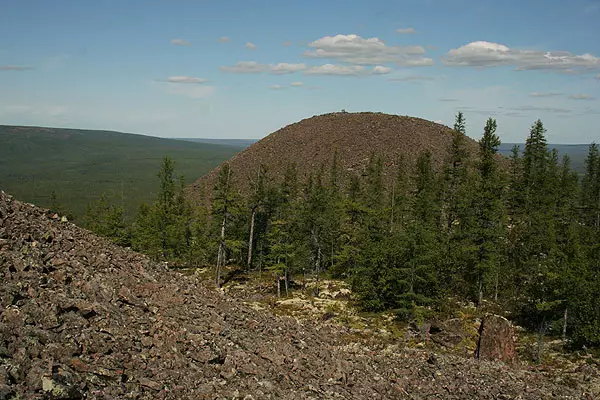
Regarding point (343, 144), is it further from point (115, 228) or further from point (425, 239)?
point (425, 239)

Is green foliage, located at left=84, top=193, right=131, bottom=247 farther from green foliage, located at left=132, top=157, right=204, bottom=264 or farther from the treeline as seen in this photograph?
green foliage, located at left=132, top=157, right=204, bottom=264

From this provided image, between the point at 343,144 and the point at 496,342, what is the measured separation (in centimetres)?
9923

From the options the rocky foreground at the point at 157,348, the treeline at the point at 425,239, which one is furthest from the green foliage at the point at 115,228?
the rocky foreground at the point at 157,348

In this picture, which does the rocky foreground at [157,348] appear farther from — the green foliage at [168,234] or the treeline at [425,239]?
the green foliage at [168,234]

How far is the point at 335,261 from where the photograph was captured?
58.1 m

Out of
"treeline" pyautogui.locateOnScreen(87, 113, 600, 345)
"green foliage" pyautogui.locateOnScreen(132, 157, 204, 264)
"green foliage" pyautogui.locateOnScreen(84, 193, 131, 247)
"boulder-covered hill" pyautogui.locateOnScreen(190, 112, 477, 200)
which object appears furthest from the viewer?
"boulder-covered hill" pyautogui.locateOnScreen(190, 112, 477, 200)

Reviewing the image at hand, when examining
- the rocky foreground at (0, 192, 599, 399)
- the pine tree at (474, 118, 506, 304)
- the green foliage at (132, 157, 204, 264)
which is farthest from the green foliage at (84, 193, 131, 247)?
the pine tree at (474, 118, 506, 304)

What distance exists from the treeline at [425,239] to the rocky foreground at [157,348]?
32.1 feet

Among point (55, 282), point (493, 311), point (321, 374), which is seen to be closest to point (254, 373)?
point (321, 374)

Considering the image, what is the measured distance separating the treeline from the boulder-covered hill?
42.6m

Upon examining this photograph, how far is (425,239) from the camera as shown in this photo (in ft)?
117

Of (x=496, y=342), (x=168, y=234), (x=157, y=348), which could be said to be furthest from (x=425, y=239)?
(x=168, y=234)

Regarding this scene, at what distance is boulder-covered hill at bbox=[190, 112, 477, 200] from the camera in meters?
113

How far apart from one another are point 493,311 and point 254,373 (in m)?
29.5
